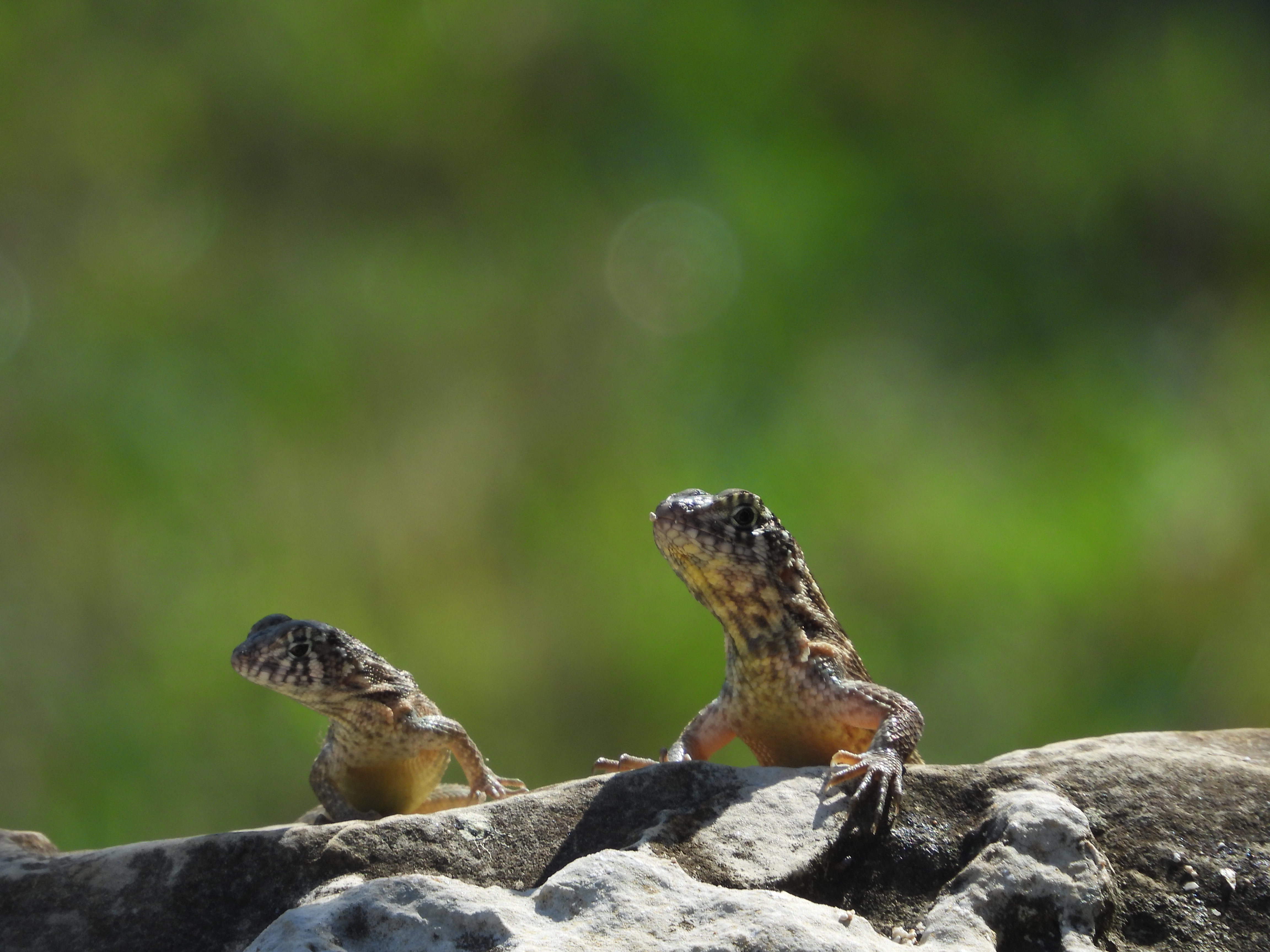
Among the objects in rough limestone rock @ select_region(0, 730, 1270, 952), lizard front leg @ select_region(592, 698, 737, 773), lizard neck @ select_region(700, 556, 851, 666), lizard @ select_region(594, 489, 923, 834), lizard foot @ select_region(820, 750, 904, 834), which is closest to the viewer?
rough limestone rock @ select_region(0, 730, 1270, 952)

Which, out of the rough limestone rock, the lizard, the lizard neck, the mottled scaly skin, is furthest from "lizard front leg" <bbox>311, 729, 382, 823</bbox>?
the lizard neck

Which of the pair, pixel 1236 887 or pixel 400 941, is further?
pixel 1236 887

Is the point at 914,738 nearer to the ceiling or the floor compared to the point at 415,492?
nearer to the floor

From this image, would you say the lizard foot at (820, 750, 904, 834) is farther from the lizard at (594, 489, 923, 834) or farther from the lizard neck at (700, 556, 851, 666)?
the lizard neck at (700, 556, 851, 666)

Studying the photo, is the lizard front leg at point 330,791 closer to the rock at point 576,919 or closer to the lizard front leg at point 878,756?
the rock at point 576,919

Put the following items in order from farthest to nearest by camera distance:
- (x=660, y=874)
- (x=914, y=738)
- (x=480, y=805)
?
(x=914, y=738)
(x=480, y=805)
(x=660, y=874)

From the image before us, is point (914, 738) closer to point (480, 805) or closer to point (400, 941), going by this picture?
point (480, 805)

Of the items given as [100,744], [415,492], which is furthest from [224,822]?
[415,492]
